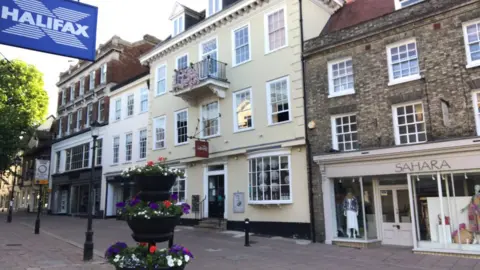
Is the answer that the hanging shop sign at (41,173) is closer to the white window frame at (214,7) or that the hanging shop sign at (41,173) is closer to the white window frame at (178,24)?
the white window frame at (178,24)

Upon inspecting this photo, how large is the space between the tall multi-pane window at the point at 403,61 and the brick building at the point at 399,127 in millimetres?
35

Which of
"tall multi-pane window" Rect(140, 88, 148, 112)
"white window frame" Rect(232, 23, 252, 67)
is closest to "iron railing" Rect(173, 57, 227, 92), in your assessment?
"white window frame" Rect(232, 23, 252, 67)

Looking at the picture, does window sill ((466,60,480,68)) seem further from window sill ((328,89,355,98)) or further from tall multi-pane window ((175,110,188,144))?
tall multi-pane window ((175,110,188,144))

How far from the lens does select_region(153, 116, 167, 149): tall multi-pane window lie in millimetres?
22688

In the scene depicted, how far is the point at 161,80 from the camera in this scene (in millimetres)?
23297

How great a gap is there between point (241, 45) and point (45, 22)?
1345 cm

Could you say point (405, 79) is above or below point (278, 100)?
below

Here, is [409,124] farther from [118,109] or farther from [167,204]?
[118,109]

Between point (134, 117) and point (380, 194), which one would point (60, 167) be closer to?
point (134, 117)

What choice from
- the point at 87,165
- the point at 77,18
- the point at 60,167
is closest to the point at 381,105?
the point at 77,18

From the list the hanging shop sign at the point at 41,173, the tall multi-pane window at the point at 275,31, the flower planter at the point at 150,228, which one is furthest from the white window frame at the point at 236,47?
the flower planter at the point at 150,228

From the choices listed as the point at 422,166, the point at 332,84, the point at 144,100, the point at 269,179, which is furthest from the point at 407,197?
the point at 144,100

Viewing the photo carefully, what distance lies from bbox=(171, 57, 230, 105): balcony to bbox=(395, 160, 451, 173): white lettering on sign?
370 inches

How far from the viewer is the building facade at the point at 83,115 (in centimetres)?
2948
